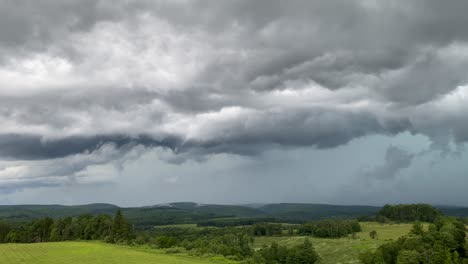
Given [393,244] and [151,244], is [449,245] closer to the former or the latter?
[393,244]

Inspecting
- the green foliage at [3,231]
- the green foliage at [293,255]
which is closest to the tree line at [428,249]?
the green foliage at [293,255]

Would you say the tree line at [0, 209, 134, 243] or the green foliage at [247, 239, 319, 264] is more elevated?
the tree line at [0, 209, 134, 243]

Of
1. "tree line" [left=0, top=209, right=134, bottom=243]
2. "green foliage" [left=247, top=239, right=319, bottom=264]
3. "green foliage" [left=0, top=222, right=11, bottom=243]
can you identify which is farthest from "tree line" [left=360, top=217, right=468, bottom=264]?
"green foliage" [left=0, top=222, right=11, bottom=243]

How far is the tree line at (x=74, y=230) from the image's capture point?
168 meters

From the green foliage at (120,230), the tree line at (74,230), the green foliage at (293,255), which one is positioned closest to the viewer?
the green foliage at (293,255)

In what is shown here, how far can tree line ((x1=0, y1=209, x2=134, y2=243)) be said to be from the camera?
16800 centimetres

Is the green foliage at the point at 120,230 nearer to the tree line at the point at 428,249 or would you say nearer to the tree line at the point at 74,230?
the tree line at the point at 74,230

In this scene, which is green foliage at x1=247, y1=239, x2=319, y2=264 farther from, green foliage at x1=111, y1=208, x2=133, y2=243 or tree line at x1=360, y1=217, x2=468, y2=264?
green foliage at x1=111, y1=208, x2=133, y2=243

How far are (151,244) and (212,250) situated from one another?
2708 centimetres

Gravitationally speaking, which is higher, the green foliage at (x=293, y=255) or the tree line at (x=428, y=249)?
the tree line at (x=428, y=249)

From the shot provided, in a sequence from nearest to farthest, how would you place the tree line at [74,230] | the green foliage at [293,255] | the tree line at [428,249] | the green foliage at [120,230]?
the tree line at [428,249] → the green foliage at [293,255] → the green foliage at [120,230] → the tree line at [74,230]

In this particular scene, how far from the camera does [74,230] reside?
175250 millimetres

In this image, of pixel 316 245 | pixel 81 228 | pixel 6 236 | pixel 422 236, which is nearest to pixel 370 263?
pixel 422 236

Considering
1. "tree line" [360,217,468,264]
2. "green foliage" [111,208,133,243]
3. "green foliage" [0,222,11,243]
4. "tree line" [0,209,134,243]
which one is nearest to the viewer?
"tree line" [360,217,468,264]
